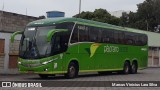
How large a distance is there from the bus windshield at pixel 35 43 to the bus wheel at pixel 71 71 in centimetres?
219

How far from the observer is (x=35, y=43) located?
2266 cm

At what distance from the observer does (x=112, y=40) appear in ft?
96.1

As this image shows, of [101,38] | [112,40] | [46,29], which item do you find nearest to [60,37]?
[46,29]


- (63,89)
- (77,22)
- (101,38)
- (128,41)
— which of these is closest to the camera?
(63,89)

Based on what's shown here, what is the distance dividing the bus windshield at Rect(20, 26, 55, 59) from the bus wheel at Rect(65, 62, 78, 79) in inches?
86.4

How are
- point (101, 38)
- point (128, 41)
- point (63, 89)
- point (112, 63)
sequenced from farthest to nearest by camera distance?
point (128, 41) → point (112, 63) → point (101, 38) → point (63, 89)

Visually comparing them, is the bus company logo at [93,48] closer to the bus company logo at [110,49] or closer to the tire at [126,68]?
the bus company logo at [110,49]

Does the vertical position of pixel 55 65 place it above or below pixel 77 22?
below

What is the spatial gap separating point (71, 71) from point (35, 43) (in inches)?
114

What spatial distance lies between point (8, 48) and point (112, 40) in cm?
741

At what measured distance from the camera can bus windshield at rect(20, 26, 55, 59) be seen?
22375 mm

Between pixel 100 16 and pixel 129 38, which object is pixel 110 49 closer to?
pixel 129 38

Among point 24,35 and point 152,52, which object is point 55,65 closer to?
point 24,35

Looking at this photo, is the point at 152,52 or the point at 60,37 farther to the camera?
the point at 152,52
